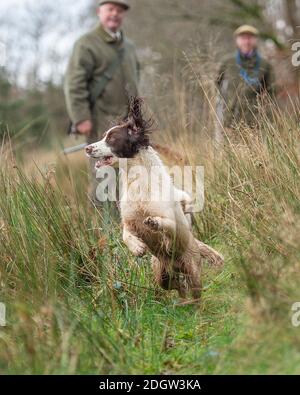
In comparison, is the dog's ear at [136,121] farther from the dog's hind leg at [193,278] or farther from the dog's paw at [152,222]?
the dog's hind leg at [193,278]

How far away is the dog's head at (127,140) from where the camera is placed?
16.8 feet

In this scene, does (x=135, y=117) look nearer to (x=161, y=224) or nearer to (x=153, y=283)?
(x=161, y=224)

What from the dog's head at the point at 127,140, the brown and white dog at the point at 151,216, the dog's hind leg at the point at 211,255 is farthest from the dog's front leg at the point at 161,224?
the dog's head at the point at 127,140

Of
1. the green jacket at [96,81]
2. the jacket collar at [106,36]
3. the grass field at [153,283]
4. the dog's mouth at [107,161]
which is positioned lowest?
the grass field at [153,283]

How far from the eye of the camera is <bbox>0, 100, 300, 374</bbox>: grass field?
337 cm

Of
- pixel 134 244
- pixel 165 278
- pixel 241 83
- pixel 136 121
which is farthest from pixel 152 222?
pixel 241 83

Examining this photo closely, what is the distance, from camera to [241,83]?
21.3 ft

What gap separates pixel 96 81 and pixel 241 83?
2.01m

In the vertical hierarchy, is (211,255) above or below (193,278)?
above

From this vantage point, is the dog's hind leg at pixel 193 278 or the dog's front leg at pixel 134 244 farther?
the dog's hind leg at pixel 193 278

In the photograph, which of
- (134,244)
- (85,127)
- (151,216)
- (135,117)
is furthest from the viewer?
(85,127)

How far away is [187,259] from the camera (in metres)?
5.04

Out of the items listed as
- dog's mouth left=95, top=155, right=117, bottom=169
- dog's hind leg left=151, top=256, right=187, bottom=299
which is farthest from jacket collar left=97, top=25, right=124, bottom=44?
dog's hind leg left=151, top=256, right=187, bottom=299

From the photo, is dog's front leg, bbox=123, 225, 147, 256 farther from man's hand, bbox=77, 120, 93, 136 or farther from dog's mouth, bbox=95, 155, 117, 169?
man's hand, bbox=77, 120, 93, 136
